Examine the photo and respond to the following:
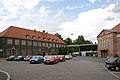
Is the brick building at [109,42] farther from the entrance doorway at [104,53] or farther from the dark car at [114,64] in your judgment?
the dark car at [114,64]

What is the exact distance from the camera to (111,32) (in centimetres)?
9269

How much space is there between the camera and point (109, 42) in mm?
95438

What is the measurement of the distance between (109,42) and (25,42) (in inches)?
1400

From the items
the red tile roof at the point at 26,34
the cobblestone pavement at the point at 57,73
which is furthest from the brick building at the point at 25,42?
the cobblestone pavement at the point at 57,73

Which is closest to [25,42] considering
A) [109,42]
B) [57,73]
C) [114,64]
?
[109,42]

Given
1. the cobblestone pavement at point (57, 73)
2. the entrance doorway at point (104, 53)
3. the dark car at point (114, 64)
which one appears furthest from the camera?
the entrance doorway at point (104, 53)

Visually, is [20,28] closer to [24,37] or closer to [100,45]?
[24,37]

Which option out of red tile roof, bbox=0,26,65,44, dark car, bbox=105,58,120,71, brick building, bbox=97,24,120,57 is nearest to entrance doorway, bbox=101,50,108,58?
brick building, bbox=97,24,120,57

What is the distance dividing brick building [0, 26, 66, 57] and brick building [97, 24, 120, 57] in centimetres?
2156

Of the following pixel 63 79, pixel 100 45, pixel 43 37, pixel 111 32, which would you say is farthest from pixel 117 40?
pixel 63 79

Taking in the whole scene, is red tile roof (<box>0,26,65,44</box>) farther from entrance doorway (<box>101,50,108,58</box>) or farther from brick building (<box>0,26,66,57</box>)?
entrance doorway (<box>101,50,108,58</box>)

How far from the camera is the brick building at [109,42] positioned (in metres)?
90.1

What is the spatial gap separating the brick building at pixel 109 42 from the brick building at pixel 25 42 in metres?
21.6

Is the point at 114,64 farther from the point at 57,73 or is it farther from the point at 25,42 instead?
the point at 25,42
